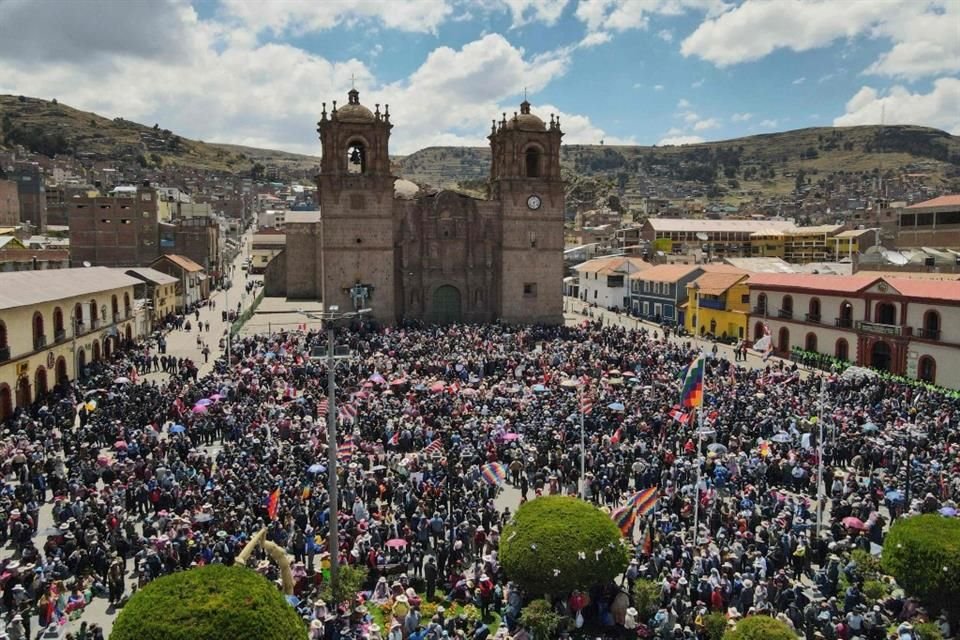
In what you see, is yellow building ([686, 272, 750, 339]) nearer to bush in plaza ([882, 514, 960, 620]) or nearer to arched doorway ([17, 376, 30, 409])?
bush in plaza ([882, 514, 960, 620])

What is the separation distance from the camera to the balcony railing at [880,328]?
126 ft

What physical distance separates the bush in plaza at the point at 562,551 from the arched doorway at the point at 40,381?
87.7 ft

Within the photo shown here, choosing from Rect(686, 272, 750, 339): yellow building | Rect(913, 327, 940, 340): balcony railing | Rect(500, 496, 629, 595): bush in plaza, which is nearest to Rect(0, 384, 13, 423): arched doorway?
Rect(500, 496, 629, 595): bush in plaza

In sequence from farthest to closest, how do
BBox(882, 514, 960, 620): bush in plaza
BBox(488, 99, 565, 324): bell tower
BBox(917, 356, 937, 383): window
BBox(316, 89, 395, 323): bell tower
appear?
BBox(488, 99, 565, 324): bell tower → BBox(316, 89, 395, 323): bell tower → BBox(917, 356, 937, 383): window → BBox(882, 514, 960, 620): bush in plaza

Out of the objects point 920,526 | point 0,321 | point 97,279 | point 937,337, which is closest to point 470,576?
point 920,526

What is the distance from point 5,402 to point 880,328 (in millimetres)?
41740

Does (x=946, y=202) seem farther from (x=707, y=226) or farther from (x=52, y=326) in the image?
(x=52, y=326)

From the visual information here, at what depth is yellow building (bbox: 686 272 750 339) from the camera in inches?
1999

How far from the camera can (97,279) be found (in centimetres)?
4353

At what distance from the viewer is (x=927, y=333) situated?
122 feet

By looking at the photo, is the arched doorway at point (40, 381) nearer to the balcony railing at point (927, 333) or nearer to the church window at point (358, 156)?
the church window at point (358, 156)

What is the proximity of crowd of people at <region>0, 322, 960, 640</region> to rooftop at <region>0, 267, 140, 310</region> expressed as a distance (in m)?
4.47

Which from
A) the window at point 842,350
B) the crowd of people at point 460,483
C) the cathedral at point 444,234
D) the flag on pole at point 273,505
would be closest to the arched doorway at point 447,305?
the cathedral at point 444,234

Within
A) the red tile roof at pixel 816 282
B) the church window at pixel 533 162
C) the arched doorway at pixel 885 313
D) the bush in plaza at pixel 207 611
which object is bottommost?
the bush in plaza at pixel 207 611
